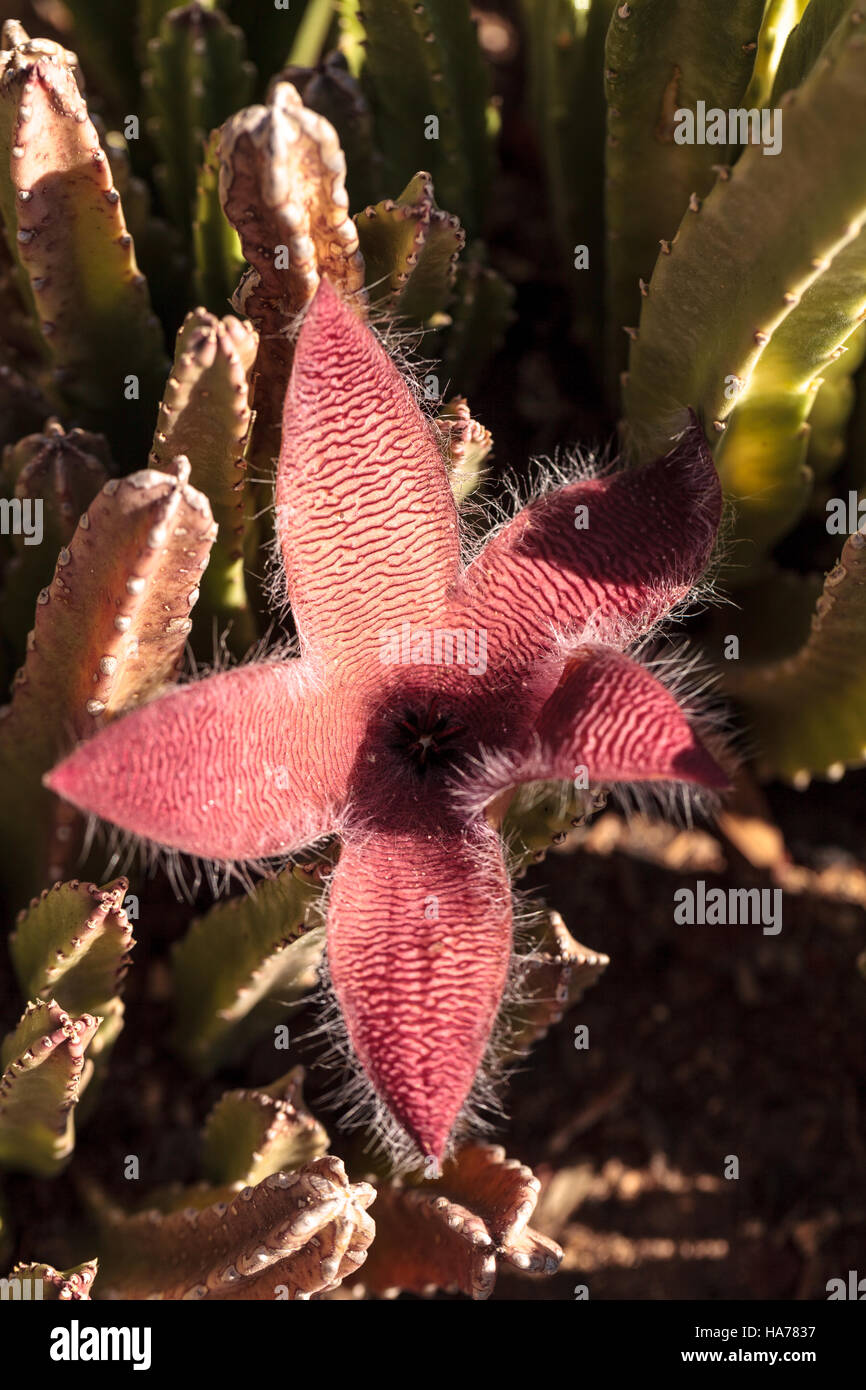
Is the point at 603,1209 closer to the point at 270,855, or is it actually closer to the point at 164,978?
the point at 164,978

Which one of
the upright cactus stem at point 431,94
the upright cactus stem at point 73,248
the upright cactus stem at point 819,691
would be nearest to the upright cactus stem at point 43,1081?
the upright cactus stem at point 73,248

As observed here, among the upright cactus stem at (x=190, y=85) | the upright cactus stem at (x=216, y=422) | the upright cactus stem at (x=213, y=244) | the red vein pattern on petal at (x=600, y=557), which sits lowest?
the red vein pattern on petal at (x=600, y=557)

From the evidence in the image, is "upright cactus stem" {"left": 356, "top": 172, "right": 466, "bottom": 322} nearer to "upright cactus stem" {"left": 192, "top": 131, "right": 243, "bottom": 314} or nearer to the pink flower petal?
"upright cactus stem" {"left": 192, "top": 131, "right": 243, "bottom": 314}

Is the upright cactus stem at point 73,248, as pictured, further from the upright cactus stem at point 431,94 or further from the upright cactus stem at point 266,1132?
the upright cactus stem at point 266,1132

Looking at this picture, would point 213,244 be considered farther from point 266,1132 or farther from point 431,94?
point 266,1132

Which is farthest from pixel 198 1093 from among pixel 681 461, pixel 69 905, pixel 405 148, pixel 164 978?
pixel 405 148

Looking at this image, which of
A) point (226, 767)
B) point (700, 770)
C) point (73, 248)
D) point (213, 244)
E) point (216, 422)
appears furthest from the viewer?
point (213, 244)

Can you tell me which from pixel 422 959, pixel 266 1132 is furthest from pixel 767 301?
pixel 266 1132
